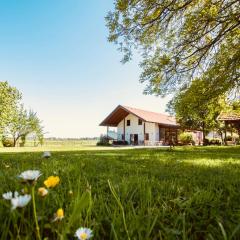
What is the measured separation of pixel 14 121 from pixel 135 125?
71.7 ft

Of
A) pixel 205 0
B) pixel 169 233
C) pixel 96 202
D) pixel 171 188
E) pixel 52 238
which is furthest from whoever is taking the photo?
pixel 205 0

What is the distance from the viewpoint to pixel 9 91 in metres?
52.0

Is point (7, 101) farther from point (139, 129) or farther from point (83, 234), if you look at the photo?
point (83, 234)

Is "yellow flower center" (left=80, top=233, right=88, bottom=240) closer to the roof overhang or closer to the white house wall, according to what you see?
the roof overhang

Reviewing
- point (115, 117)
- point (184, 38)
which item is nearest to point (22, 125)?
point (115, 117)

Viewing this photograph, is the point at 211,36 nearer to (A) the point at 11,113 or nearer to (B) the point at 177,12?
(B) the point at 177,12

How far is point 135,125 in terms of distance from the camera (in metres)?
51.4

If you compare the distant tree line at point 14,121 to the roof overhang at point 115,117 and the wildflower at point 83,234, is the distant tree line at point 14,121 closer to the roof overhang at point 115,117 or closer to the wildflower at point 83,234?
the roof overhang at point 115,117

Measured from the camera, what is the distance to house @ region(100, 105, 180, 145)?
162 feet

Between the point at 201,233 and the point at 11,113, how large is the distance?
52.0m

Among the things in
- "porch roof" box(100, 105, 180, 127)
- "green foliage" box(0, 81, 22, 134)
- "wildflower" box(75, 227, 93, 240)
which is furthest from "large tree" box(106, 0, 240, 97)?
"green foliage" box(0, 81, 22, 134)

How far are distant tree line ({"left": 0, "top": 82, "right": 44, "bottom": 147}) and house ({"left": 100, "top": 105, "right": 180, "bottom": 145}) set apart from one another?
45.8 feet

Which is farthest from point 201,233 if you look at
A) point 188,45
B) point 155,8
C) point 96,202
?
point 188,45

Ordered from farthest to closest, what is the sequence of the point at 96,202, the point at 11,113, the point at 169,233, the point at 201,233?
the point at 11,113, the point at 96,202, the point at 201,233, the point at 169,233
